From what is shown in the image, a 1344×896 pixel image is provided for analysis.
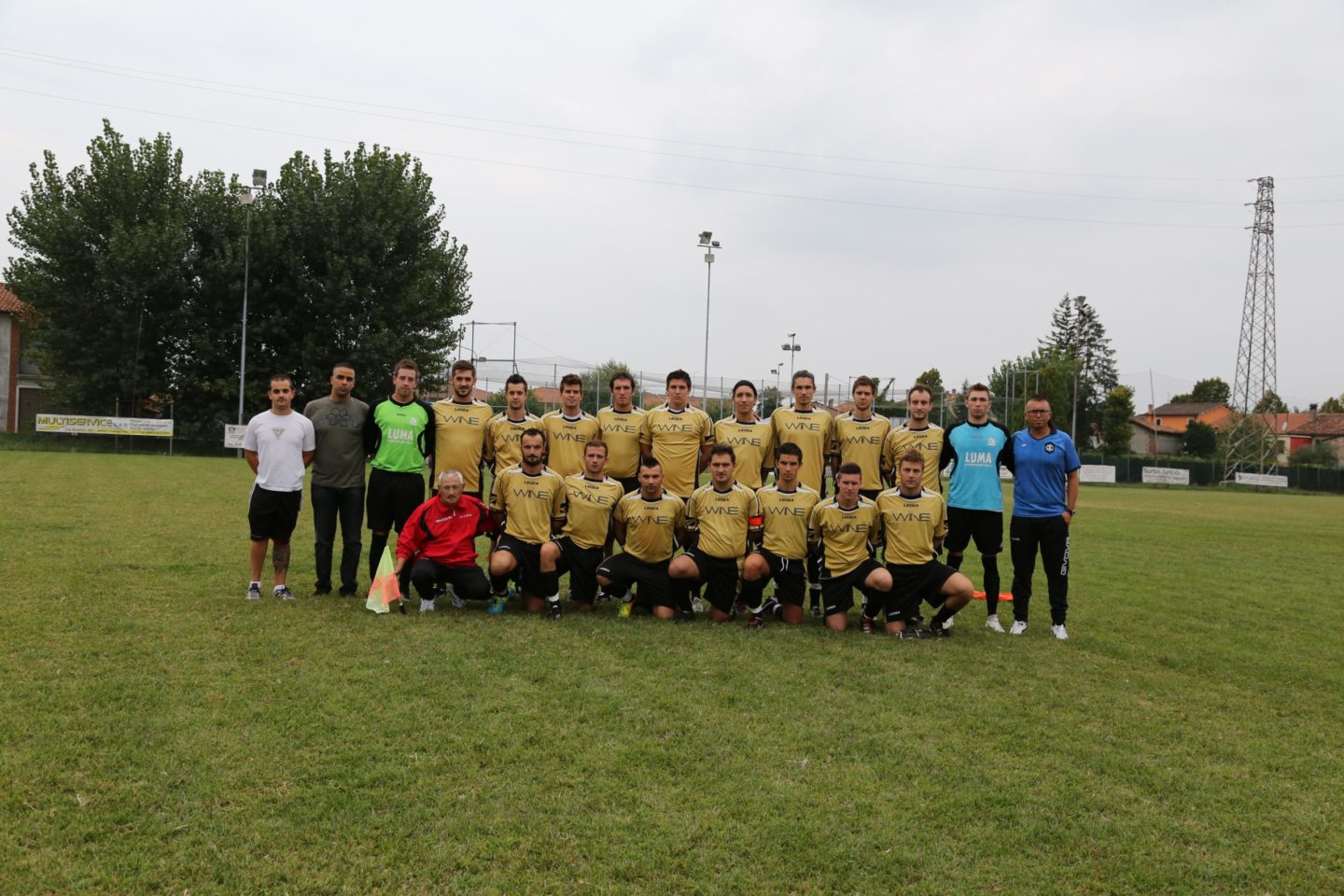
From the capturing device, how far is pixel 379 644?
5.64 metres

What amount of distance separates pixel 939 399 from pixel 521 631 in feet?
116

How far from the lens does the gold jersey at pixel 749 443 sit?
7.54 m

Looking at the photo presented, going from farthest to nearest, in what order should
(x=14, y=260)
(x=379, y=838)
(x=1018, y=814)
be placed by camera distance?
(x=14, y=260)
(x=1018, y=814)
(x=379, y=838)

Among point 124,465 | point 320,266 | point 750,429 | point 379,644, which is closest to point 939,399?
point 320,266

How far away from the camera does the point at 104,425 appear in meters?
30.3

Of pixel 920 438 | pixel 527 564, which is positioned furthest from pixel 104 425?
pixel 920 438

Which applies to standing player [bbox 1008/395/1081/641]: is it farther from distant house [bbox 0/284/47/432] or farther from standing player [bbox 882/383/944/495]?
distant house [bbox 0/284/47/432]

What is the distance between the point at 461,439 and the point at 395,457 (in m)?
0.55

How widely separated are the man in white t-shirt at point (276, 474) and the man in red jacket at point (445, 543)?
3.00 ft

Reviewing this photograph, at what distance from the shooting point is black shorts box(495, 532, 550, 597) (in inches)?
273

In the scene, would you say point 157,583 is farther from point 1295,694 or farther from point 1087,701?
point 1295,694

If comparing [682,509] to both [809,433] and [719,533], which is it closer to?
[719,533]

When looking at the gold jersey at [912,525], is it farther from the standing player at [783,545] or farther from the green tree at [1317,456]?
the green tree at [1317,456]

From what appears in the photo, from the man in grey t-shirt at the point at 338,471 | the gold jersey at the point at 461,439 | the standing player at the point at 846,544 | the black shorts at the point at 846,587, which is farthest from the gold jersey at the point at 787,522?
the man in grey t-shirt at the point at 338,471
